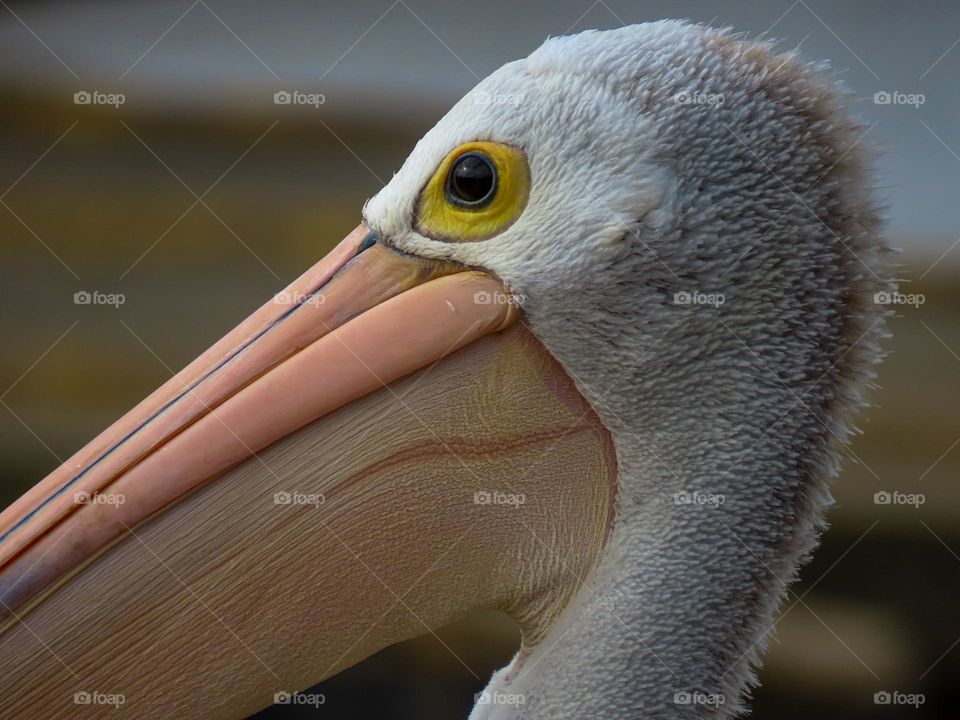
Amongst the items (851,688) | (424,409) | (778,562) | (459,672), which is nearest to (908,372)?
(851,688)

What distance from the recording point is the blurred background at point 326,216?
11.6 ft

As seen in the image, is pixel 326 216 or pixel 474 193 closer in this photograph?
pixel 474 193

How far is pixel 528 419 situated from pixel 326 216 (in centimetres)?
303

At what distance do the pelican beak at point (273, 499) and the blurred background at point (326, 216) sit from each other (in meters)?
2.41

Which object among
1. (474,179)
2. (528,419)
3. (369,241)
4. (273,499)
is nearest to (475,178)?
(474,179)

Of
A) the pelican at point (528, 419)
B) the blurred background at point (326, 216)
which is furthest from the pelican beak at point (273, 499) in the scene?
the blurred background at point (326, 216)

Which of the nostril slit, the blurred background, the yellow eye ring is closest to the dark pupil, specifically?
the yellow eye ring

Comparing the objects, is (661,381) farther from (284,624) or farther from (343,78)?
(343,78)

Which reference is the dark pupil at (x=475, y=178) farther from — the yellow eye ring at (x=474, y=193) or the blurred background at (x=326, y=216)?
the blurred background at (x=326, y=216)

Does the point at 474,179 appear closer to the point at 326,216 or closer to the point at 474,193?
the point at 474,193

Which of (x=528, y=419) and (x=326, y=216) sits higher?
(x=326, y=216)

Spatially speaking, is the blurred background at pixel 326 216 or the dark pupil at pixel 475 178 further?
the blurred background at pixel 326 216

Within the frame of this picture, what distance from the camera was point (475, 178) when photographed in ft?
3.89

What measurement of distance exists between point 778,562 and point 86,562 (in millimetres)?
851
